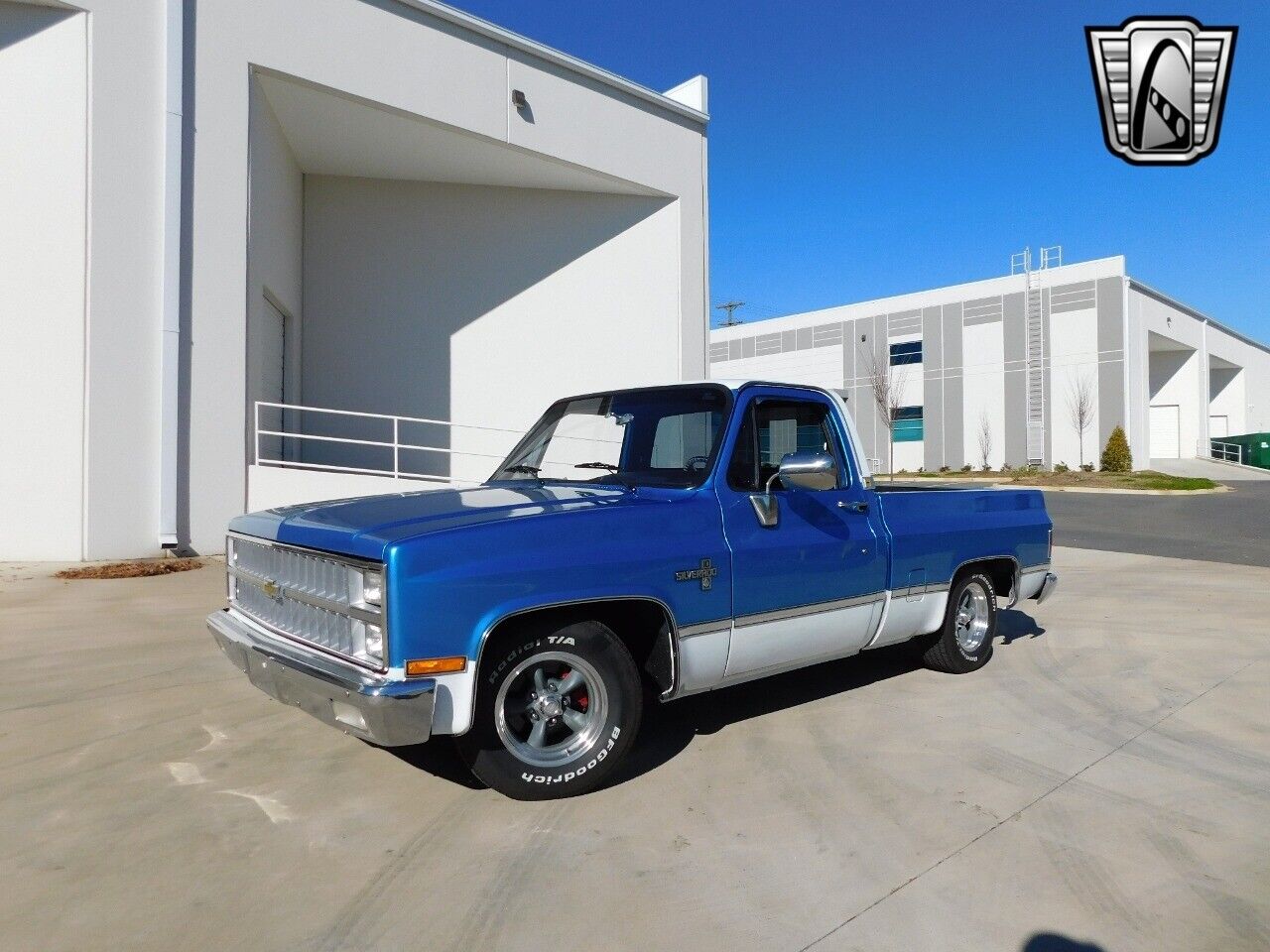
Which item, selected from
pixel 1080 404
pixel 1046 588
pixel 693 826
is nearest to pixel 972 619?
pixel 1046 588

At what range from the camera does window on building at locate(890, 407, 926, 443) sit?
4369cm

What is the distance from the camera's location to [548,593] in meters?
3.29

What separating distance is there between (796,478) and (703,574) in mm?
661

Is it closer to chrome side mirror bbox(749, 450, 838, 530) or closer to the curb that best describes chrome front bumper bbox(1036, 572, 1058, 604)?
chrome side mirror bbox(749, 450, 838, 530)

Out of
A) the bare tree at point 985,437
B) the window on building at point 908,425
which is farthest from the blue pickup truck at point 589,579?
the window on building at point 908,425

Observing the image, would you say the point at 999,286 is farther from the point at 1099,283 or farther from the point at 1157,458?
the point at 1157,458

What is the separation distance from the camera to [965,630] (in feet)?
18.8

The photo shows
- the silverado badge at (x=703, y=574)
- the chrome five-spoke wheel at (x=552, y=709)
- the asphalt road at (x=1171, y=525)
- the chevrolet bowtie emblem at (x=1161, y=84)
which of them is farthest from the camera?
the asphalt road at (x=1171, y=525)

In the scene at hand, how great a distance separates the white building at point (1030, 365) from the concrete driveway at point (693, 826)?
1160 inches

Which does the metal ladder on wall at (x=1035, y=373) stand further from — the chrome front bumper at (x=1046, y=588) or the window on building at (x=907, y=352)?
the chrome front bumper at (x=1046, y=588)

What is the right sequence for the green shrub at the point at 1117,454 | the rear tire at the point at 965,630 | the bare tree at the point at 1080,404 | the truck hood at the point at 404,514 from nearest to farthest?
the truck hood at the point at 404,514 < the rear tire at the point at 965,630 < the green shrub at the point at 1117,454 < the bare tree at the point at 1080,404

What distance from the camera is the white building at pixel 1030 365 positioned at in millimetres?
37500

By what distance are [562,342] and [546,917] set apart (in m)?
15.1

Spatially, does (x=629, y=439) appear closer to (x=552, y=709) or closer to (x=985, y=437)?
(x=552, y=709)
